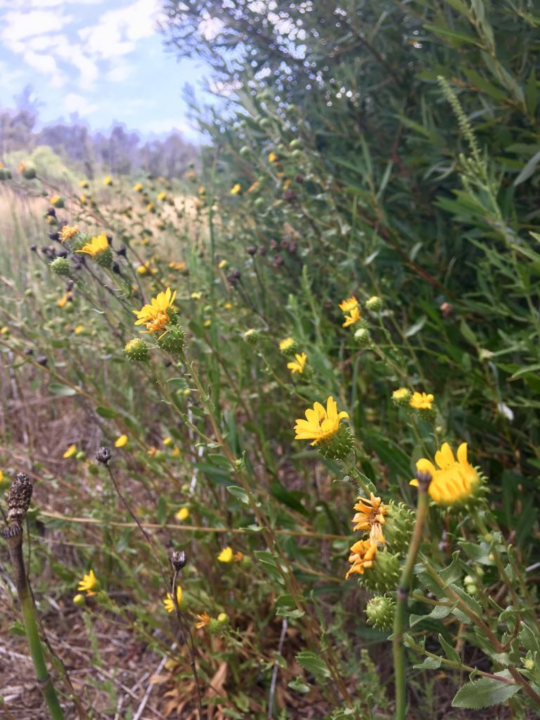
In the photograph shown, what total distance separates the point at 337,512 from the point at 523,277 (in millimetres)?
1049

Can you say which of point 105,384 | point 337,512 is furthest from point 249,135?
point 337,512

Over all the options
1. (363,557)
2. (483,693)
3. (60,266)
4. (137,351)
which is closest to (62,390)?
(60,266)

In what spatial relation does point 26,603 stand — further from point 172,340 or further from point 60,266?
point 60,266

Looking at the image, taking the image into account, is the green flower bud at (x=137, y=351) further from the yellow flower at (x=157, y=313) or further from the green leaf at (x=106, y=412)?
the green leaf at (x=106, y=412)

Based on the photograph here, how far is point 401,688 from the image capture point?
53cm

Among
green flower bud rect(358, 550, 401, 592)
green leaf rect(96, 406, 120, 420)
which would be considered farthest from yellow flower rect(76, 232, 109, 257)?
green flower bud rect(358, 550, 401, 592)

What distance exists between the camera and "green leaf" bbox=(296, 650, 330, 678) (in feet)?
3.55

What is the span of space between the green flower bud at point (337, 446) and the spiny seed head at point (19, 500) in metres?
0.41

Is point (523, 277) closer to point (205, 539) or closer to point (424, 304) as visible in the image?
point (424, 304)

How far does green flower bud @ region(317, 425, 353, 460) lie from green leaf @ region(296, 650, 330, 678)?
0.47m

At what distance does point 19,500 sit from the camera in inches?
26.5

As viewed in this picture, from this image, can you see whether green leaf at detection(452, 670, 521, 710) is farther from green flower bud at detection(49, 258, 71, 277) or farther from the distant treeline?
the distant treeline

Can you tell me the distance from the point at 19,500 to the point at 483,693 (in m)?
0.66


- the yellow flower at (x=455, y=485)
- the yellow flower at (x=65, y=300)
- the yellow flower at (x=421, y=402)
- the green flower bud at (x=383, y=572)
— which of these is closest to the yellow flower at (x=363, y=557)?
the green flower bud at (x=383, y=572)
